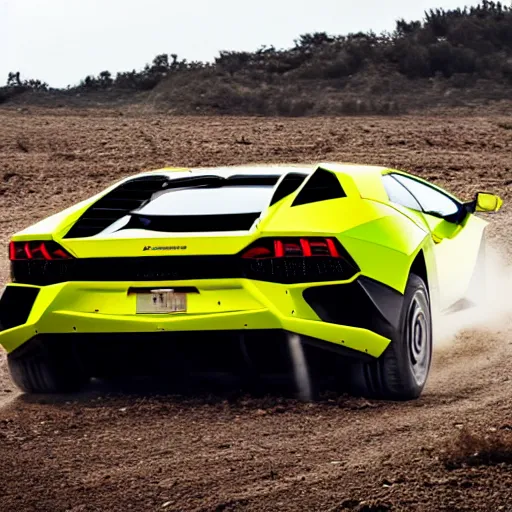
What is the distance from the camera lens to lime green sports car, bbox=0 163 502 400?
7.25 meters

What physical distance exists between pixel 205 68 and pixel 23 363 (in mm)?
30107

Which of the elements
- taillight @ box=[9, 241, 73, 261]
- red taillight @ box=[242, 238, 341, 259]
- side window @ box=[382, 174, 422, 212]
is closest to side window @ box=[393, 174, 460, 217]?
side window @ box=[382, 174, 422, 212]

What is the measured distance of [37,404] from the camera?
26.9 ft

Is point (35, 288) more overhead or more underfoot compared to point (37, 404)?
more overhead

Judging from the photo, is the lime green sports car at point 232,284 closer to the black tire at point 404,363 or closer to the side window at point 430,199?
the black tire at point 404,363

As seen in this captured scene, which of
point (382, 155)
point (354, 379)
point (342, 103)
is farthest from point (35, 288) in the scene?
point (342, 103)

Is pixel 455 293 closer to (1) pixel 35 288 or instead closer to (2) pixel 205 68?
(1) pixel 35 288

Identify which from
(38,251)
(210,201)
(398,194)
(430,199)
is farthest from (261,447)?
A: (430,199)

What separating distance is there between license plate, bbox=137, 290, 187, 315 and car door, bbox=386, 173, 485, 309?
1.66m

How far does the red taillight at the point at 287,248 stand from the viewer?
7215mm

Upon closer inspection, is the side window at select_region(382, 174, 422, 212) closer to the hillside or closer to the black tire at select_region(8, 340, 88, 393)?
the black tire at select_region(8, 340, 88, 393)

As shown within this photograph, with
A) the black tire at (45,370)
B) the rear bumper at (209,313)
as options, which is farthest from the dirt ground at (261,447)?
the rear bumper at (209,313)

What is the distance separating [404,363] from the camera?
7.56 metres

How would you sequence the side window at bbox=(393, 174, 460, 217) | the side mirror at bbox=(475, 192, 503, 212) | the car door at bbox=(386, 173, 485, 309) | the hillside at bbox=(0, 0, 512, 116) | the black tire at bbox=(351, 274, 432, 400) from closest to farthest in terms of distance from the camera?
the black tire at bbox=(351, 274, 432, 400) → the car door at bbox=(386, 173, 485, 309) → the side window at bbox=(393, 174, 460, 217) → the side mirror at bbox=(475, 192, 503, 212) → the hillside at bbox=(0, 0, 512, 116)
